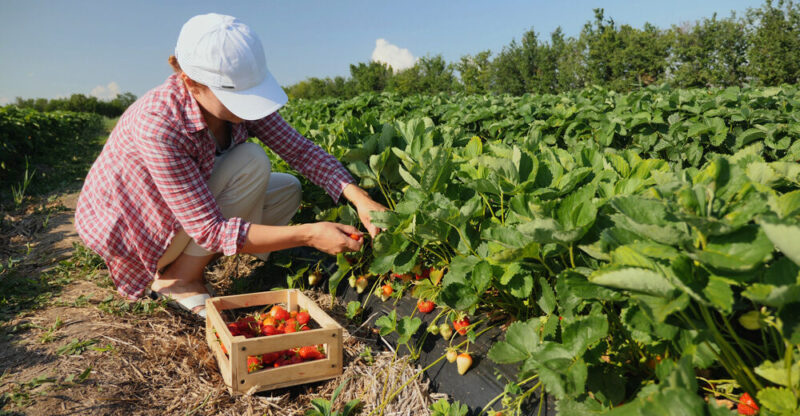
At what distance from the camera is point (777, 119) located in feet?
13.3

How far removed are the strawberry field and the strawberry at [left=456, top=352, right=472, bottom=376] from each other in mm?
56

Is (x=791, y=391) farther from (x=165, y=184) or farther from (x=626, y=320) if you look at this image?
(x=165, y=184)

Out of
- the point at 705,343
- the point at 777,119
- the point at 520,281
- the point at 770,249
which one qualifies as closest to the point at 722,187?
the point at 770,249

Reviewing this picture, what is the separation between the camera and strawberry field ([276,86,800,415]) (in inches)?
37.9

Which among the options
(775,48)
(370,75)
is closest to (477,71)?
(370,75)

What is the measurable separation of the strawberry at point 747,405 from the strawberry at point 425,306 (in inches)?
47.9

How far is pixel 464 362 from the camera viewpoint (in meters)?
1.87

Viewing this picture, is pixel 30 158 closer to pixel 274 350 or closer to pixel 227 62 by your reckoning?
pixel 227 62

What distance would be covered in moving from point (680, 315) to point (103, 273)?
3768 millimetres

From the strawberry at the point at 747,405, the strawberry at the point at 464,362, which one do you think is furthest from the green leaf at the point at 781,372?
the strawberry at the point at 464,362

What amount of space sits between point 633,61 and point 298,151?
120ft

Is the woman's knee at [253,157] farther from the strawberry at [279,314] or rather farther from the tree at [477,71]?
the tree at [477,71]

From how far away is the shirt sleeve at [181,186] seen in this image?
2.31 meters

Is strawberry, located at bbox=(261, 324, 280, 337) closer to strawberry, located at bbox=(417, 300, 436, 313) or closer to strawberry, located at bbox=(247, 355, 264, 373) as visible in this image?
strawberry, located at bbox=(247, 355, 264, 373)
